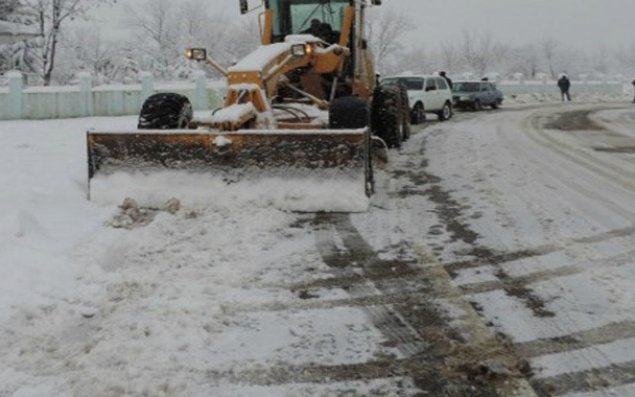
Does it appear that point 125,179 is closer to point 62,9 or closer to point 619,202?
point 619,202

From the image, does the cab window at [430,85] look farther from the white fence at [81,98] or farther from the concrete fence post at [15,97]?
the concrete fence post at [15,97]

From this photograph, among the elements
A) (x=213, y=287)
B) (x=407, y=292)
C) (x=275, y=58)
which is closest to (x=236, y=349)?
(x=213, y=287)

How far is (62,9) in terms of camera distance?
99.0ft

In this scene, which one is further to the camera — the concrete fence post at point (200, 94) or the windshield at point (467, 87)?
the windshield at point (467, 87)

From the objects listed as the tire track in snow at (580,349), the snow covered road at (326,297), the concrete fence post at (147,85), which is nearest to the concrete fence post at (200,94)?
the concrete fence post at (147,85)

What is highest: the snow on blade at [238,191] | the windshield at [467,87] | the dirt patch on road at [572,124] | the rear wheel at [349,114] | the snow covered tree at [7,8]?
the snow covered tree at [7,8]

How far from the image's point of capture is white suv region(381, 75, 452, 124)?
67.1 ft

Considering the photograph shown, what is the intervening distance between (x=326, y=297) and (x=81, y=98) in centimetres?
1904

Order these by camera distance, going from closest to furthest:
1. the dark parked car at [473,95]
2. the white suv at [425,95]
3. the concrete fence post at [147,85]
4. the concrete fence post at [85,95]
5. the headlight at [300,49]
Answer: the headlight at [300,49]
the white suv at [425,95]
the concrete fence post at [85,95]
the concrete fence post at [147,85]
the dark parked car at [473,95]

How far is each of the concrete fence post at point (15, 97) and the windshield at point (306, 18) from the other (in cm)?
1264

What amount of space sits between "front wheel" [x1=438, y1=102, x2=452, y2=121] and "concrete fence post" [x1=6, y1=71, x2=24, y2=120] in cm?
1281

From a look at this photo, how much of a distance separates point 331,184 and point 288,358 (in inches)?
142

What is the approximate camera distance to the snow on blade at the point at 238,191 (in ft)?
23.3

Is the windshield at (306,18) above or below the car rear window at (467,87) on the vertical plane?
above
